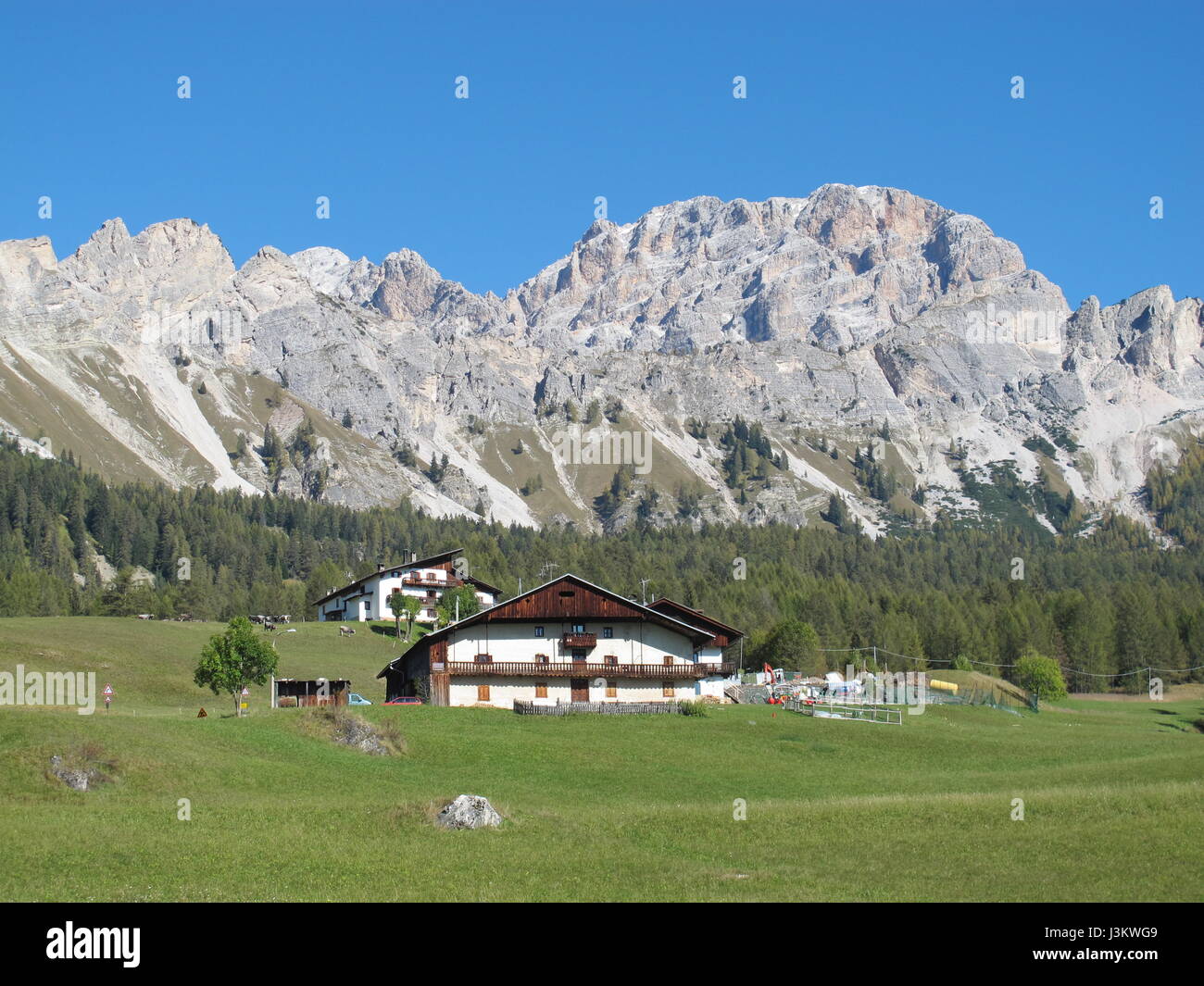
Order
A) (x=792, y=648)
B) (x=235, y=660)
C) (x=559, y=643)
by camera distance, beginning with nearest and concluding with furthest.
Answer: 1. (x=235, y=660)
2. (x=559, y=643)
3. (x=792, y=648)

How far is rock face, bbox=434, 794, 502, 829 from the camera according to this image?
36.6m

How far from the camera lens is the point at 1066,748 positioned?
2623 inches

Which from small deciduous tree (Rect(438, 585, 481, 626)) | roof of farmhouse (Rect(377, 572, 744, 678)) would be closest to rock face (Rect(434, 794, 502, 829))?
roof of farmhouse (Rect(377, 572, 744, 678))

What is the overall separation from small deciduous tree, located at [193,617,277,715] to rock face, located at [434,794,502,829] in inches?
1496

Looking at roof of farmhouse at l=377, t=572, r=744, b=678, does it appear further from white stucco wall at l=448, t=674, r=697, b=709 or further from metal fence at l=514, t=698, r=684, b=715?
metal fence at l=514, t=698, r=684, b=715

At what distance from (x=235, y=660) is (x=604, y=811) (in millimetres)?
37480

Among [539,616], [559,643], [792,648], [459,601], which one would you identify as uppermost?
[459,601]

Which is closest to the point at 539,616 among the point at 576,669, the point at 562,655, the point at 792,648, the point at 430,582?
the point at 562,655

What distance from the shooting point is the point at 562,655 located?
84625 mm

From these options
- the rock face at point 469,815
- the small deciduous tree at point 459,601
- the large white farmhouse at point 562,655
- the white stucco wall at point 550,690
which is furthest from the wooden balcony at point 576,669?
the small deciduous tree at point 459,601

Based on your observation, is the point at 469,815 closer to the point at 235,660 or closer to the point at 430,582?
the point at 235,660

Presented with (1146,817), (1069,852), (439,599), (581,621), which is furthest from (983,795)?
(439,599)
